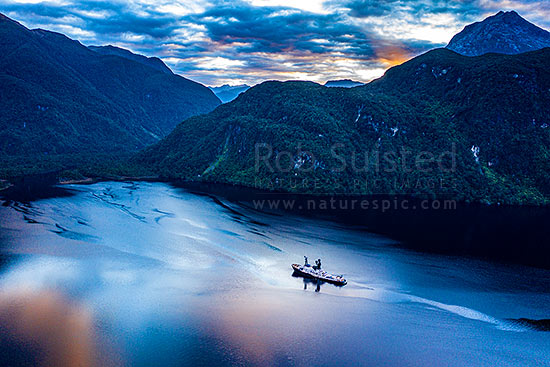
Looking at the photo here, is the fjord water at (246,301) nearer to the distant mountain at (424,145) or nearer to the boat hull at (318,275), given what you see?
the boat hull at (318,275)

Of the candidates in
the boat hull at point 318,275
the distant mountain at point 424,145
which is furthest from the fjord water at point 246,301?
the distant mountain at point 424,145

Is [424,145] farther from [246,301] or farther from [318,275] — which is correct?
[246,301]

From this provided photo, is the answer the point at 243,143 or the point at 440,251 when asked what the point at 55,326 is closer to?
the point at 440,251

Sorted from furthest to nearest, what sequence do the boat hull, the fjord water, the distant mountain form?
the distant mountain < the boat hull < the fjord water

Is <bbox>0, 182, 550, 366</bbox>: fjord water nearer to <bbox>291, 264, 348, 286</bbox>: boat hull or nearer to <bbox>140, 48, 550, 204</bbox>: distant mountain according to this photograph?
<bbox>291, 264, 348, 286</bbox>: boat hull

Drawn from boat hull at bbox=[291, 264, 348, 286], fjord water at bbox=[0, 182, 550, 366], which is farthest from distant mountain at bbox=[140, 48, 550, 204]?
boat hull at bbox=[291, 264, 348, 286]
